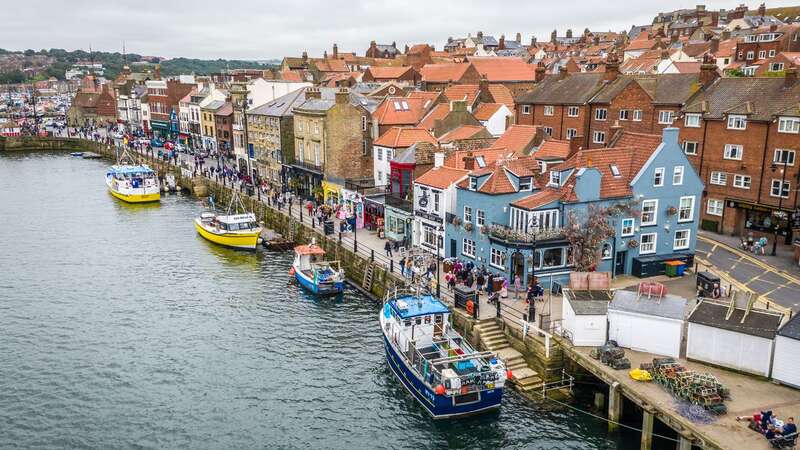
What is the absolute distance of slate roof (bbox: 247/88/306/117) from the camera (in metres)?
76.6

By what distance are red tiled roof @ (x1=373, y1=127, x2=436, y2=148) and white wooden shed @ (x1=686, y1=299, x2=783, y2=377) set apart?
32526 mm

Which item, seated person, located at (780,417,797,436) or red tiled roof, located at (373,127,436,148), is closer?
seated person, located at (780,417,797,436)

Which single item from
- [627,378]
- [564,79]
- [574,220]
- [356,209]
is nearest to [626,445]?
[627,378]

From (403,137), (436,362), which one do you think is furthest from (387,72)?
(436,362)

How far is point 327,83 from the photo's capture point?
105 metres

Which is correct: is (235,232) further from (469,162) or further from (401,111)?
(469,162)

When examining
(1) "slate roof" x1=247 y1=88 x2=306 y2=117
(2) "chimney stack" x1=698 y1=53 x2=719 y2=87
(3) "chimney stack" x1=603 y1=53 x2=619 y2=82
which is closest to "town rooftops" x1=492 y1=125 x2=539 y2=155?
(3) "chimney stack" x1=603 y1=53 x2=619 y2=82

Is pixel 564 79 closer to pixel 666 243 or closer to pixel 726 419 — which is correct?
pixel 666 243

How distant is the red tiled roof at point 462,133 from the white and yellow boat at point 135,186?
145ft

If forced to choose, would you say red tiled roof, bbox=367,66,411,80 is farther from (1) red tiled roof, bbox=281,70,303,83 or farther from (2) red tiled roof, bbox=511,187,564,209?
(2) red tiled roof, bbox=511,187,564,209

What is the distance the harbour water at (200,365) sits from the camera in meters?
28.6

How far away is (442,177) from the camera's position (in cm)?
4581

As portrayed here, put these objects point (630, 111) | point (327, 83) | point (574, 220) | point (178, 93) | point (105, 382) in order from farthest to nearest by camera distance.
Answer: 1. point (178, 93)
2. point (327, 83)
3. point (630, 111)
4. point (574, 220)
5. point (105, 382)

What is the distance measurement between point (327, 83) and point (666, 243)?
7356 cm
